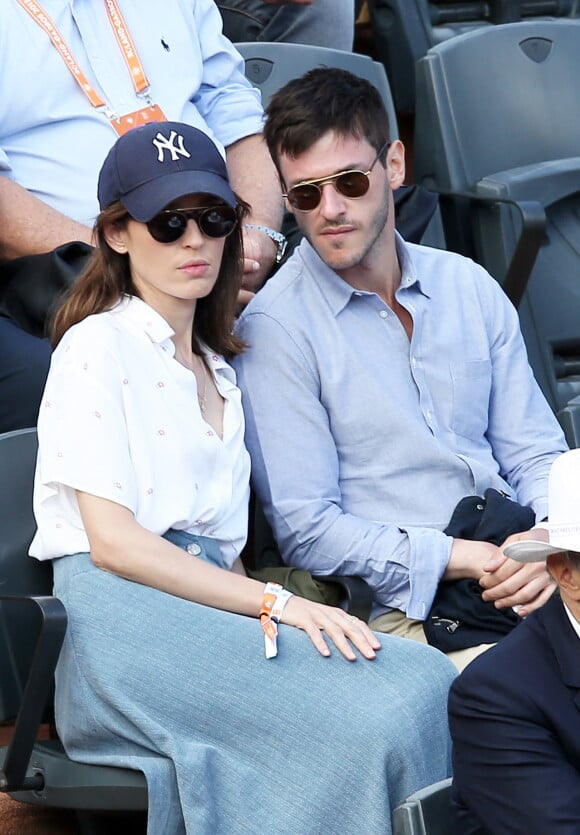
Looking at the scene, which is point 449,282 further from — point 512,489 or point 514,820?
point 514,820

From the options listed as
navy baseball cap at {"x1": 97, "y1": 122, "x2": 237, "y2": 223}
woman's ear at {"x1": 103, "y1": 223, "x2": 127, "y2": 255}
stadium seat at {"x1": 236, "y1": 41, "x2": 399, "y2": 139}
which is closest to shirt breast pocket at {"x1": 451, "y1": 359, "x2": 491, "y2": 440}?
navy baseball cap at {"x1": 97, "y1": 122, "x2": 237, "y2": 223}

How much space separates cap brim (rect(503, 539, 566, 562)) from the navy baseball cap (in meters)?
0.92

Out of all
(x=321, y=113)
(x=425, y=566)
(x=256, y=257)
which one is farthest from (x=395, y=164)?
(x=425, y=566)

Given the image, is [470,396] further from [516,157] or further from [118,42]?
[516,157]

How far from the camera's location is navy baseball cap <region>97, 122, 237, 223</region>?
254 cm

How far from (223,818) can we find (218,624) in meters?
0.29

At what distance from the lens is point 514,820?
6.08ft

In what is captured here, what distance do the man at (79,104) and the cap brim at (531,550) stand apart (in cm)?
131

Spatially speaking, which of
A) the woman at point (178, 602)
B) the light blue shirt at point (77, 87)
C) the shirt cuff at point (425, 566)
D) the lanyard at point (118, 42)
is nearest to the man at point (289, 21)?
the light blue shirt at point (77, 87)

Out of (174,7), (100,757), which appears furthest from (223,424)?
(174,7)

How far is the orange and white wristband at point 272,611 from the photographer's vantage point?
2.31 meters

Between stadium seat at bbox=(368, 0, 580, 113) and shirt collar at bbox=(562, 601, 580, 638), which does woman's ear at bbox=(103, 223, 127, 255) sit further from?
stadium seat at bbox=(368, 0, 580, 113)

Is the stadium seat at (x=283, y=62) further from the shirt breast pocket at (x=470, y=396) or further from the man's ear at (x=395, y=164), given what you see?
the shirt breast pocket at (x=470, y=396)

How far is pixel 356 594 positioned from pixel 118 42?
1448 mm
